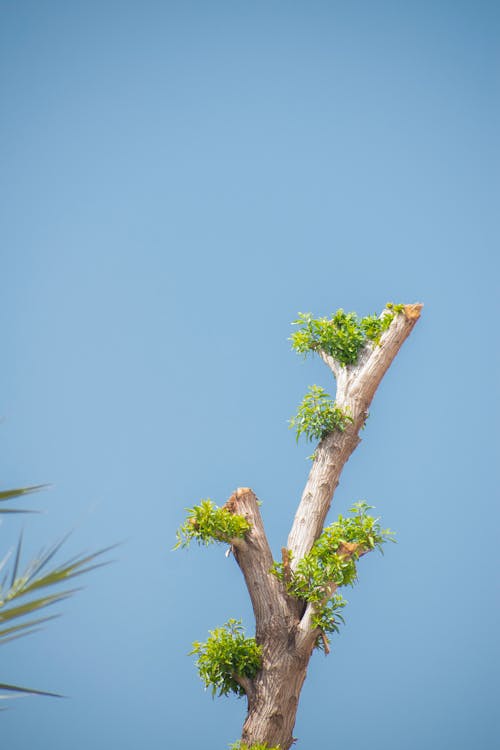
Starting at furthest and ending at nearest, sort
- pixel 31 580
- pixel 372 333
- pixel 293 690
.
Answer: pixel 372 333 < pixel 293 690 < pixel 31 580

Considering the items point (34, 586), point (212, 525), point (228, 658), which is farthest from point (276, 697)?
point (34, 586)

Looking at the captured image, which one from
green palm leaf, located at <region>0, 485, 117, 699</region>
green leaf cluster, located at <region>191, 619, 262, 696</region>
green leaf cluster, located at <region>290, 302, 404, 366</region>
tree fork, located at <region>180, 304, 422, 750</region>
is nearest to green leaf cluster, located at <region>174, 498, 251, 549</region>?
tree fork, located at <region>180, 304, 422, 750</region>

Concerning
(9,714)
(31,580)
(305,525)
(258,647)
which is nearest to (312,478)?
(305,525)

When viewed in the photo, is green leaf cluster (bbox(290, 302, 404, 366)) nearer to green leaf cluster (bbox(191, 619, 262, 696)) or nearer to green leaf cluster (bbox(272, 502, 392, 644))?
green leaf cluster (bbox(272, 502, 392, 644))

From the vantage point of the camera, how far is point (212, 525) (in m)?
4.71

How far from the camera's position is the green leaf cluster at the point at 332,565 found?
182 inches

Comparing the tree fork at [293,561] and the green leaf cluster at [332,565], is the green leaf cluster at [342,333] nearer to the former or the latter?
the tree fork at [293,561]

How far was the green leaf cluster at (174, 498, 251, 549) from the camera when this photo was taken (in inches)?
186

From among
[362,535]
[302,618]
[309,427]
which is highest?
[309,427]

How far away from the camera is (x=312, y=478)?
5.01 metres

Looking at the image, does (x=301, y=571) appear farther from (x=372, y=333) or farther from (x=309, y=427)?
(x=372, y=333)

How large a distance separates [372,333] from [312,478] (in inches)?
43.4

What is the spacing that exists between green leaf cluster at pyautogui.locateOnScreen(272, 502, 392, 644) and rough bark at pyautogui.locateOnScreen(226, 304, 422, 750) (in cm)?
4

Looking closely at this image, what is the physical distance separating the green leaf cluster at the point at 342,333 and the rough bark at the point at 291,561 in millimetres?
54
